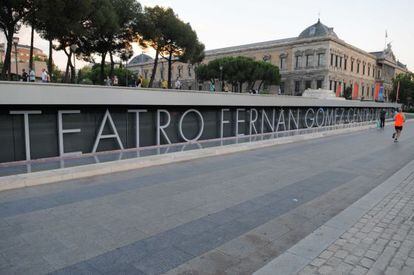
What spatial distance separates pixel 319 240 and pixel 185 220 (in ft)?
7.30

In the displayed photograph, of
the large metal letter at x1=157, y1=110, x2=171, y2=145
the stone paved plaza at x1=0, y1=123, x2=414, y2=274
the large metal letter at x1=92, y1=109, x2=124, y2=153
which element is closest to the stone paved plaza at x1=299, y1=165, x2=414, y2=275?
the stone paved plaza at x1=0, y1=123, x2=414, y2=274

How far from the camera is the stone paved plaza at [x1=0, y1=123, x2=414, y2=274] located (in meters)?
4.32

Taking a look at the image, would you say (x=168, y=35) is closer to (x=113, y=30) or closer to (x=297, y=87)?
(x=113, y=30)

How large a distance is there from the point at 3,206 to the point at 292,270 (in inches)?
214

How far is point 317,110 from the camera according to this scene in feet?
89.2

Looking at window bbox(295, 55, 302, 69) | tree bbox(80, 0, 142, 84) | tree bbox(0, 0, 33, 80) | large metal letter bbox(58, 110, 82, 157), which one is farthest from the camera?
window bbox(295, 55, 302, 69)

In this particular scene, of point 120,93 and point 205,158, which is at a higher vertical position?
point 120,93

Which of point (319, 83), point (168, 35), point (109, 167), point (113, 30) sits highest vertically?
point (168, 35)

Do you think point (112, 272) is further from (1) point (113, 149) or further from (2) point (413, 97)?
(2) point (413, 97)

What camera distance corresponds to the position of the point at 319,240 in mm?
4957

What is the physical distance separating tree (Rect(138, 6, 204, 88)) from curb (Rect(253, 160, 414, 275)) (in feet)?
98.3

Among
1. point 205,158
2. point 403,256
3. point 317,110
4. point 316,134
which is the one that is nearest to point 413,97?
point 317,110

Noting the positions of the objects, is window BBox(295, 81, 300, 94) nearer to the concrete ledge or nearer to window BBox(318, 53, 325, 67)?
window BBox(318, 53, 325, 67)

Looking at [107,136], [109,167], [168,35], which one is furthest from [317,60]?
[109,167]
